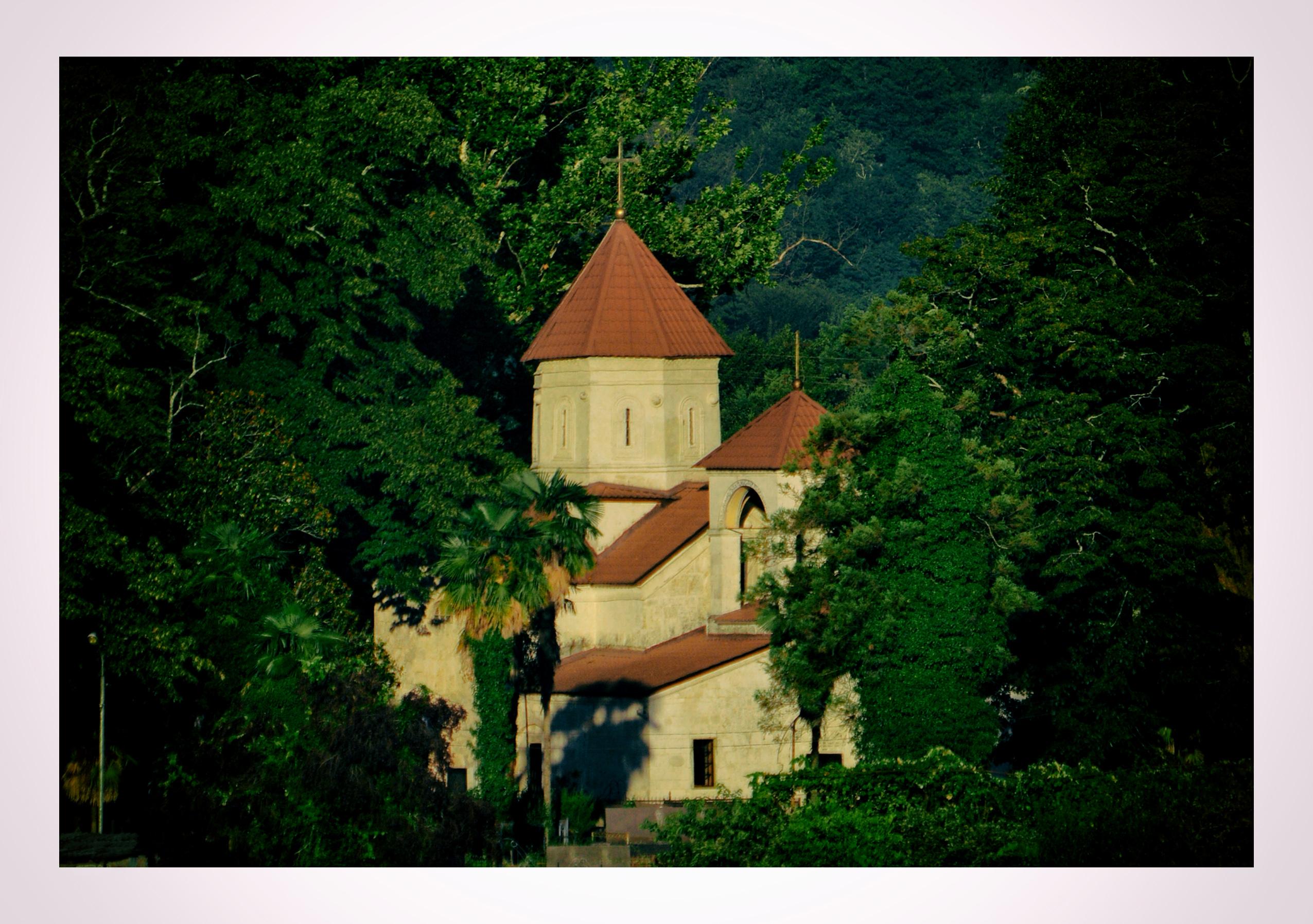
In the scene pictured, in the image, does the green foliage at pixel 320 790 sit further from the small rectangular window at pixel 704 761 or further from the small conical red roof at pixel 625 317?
the small conical red roof at pixel 625 317

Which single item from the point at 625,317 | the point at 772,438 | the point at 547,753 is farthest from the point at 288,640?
the point at 625,317

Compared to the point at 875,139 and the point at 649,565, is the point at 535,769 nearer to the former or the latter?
the point at 649,565

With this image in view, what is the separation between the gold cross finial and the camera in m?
44.2

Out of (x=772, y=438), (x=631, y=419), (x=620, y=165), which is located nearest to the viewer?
(x=772, y=438)

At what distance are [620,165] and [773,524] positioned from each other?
11.1m

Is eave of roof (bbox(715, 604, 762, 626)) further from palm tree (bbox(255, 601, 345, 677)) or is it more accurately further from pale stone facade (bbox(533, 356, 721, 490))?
palm tree (bbox(255, 601, 345, 677))

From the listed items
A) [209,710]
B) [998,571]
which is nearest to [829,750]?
[998,571]

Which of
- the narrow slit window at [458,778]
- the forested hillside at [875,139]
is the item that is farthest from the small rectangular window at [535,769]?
the forested hillside at [875,139]

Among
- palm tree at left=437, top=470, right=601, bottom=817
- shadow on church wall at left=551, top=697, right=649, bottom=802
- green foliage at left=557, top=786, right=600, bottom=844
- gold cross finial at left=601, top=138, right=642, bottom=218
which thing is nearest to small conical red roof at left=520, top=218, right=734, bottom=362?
gold cross finial at left=601, top=138, right=642, bottom=218

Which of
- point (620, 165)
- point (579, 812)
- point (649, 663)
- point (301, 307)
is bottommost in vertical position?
point (579, 812)

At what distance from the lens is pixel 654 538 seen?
4084 cm

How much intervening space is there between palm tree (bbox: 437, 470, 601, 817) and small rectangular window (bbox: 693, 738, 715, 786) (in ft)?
8.94

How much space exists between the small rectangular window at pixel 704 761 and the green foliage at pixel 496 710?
3704 mm

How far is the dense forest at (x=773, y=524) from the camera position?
29.3 metres
